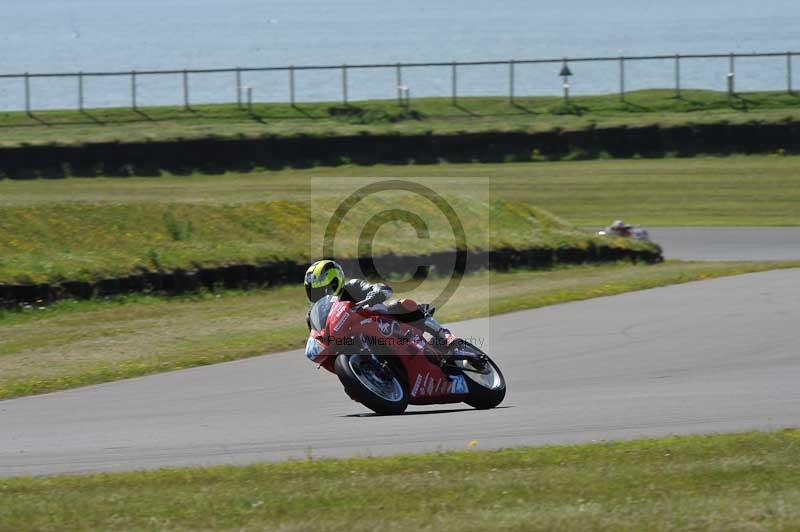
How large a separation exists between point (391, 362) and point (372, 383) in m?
0.30

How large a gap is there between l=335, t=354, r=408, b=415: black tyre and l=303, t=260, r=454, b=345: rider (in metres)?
0.46

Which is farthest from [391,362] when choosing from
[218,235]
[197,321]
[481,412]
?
[218,235]

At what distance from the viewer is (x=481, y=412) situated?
1156cm

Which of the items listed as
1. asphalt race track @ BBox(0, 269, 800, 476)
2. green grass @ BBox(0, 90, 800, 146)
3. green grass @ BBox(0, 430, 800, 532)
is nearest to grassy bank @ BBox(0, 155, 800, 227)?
green grass @ BBox(0, 90, 800, 146)

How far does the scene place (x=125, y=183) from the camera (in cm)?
3519

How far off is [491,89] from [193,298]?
51.6m

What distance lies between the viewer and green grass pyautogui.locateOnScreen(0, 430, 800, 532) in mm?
7316

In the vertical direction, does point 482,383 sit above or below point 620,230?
below

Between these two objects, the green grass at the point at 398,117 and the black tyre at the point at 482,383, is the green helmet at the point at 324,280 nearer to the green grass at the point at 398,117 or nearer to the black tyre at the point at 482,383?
the black tyre at the point at 482,383

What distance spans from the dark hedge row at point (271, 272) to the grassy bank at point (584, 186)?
659cm

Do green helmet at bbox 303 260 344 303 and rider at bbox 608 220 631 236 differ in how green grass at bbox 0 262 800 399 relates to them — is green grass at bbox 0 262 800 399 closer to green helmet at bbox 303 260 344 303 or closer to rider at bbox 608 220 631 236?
rider at bbox 608 220 631 236

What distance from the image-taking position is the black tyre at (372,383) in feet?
35.8

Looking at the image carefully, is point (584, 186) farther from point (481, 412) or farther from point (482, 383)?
point (481, 412)

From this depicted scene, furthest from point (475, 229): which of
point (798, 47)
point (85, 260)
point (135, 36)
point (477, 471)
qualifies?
point (135, 36)
